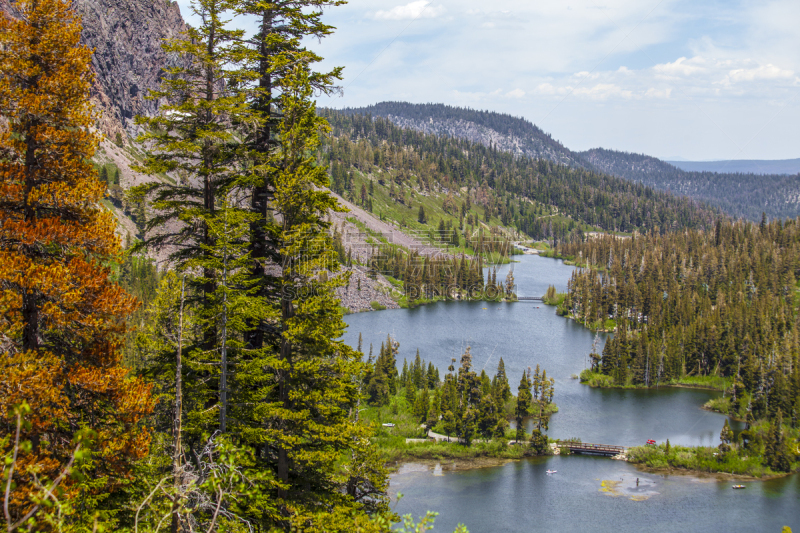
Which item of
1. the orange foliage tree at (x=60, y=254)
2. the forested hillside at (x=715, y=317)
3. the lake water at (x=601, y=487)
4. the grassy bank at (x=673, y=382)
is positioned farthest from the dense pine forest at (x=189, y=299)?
the forested hillside at (x=715, y=317)

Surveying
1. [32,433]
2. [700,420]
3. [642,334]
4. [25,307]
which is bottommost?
[700,420]

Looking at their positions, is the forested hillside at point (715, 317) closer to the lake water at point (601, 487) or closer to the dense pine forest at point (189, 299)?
the lake water at point (601, 487)

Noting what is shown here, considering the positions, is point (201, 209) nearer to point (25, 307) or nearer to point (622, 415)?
point (25, 307)

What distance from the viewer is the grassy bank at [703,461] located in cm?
6869

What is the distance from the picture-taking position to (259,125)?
20.6 m

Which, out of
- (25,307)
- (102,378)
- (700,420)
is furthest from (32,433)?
(700,420)

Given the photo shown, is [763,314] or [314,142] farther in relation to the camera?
[763,314]

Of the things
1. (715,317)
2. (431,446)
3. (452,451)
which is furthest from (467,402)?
(715,317)

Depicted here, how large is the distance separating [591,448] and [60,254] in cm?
7120

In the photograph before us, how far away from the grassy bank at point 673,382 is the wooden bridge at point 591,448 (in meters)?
29.5

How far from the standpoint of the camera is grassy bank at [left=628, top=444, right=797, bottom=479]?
68688mm

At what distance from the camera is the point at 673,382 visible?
10681 cm

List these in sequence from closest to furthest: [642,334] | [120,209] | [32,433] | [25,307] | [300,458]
A: [32,433] → [25,307] → [300,458] → [642,334] → [120,209]

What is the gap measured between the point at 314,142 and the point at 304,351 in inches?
297
